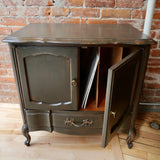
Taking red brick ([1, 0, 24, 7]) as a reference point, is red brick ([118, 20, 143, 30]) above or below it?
below

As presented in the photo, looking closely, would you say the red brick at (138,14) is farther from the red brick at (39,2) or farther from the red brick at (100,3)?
the red brick at (39,2)

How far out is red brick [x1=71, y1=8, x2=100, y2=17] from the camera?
142cm

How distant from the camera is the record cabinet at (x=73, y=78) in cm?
94

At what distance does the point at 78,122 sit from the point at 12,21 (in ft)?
3.50

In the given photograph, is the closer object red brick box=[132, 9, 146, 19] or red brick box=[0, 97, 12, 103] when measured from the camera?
red brick box=[132, 9, 146, 19]

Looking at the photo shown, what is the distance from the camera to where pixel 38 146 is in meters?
1.42

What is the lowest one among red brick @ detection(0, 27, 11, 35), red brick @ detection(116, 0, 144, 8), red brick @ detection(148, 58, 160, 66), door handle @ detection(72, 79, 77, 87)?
red brick @ detection(148, 58, 160, 66)

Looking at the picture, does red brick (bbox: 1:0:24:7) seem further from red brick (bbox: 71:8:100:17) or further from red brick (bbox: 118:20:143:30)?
red brick (bbox: 118:20:143:30)

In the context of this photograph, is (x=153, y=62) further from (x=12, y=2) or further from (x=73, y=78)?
(x=12, y=2)

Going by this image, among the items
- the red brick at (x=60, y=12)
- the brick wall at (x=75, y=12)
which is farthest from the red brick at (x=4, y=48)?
the red brick at (x=60, y=12)

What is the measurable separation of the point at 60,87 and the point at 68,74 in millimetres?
112

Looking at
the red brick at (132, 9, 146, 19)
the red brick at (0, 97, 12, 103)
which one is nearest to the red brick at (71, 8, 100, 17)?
the red brick at (132, 9, 146, 19)

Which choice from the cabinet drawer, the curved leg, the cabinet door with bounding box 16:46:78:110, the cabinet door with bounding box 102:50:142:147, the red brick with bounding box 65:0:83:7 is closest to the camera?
the cabinet door with bounding box 102:50:142:147

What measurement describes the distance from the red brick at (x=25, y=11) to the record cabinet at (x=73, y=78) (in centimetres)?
40
